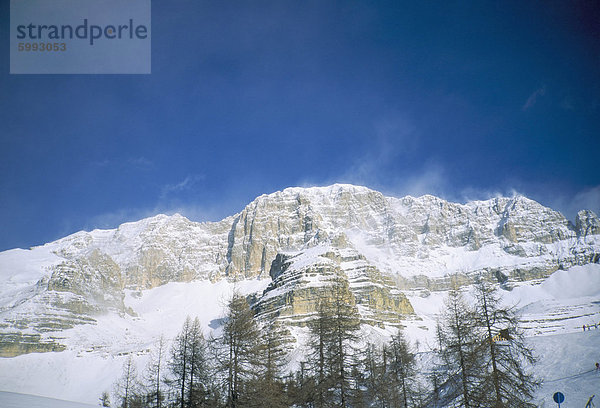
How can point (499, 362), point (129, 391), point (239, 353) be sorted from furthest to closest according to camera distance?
1. point (129, 391)
2. point (239, 353)
3. point (499, 362)

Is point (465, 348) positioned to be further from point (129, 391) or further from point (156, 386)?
point (129, 391)

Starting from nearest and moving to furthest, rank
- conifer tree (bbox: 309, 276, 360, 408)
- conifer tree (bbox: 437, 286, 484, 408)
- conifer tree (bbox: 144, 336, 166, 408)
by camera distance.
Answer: conifer tree (bbox: 437, 286, 484, 408) < conifer tree (bbox: 309, 276, 360, 408) < conifer tree (bbox: 144, 336, 166, 408)

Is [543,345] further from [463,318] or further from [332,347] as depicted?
[332,347]

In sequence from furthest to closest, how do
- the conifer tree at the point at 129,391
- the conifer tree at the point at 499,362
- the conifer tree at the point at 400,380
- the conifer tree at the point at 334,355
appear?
the conifer tree at the point at 129,391 < the conifer tree at the point at 400,380 < the conifer tree at the point at 334,355 < the conifer tree at the point at 499,362

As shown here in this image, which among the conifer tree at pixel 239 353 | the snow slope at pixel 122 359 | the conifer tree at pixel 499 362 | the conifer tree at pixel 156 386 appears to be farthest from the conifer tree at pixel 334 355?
the conifer tree at pixel 156 386

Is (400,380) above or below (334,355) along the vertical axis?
below

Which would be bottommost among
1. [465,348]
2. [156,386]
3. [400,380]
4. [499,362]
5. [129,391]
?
[129,391]

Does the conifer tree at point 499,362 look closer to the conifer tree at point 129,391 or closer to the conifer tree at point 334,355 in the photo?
the conifer tree at point 334,355

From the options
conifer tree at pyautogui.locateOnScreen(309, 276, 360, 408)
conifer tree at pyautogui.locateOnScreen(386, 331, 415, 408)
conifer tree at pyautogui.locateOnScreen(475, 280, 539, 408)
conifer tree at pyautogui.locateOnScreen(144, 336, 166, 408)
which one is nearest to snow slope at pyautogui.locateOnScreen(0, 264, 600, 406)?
conifer tree at pyautogui.locateOnScreen(475, 280, 539, 408)

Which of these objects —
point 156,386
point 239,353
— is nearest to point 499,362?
point 239,353

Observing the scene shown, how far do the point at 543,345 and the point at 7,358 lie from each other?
182250 millimetres

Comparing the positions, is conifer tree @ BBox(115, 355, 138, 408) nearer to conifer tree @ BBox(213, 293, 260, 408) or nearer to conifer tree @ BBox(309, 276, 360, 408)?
conifer tree @ BBox(213, 293, 260, 408)

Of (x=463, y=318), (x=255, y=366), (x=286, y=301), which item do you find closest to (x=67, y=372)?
(x=286, y=301)

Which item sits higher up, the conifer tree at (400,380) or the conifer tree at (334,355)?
the conifer tree at (334,355)
